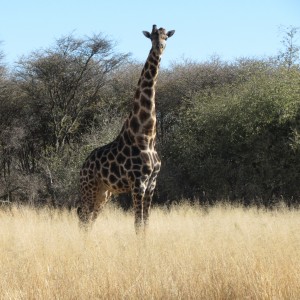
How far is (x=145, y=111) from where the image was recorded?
11.9 metres

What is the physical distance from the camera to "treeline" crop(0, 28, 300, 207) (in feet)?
61.5

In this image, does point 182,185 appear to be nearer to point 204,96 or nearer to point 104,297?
point 204,96

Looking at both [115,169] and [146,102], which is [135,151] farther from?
[146,102]

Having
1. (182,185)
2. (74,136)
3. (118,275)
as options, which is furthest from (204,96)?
(118,275)

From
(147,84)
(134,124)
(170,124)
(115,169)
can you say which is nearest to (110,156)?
(115,169)

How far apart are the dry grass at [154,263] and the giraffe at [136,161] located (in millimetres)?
784

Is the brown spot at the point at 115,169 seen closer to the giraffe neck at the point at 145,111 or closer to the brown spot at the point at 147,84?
the giraffe neck at the point at 145,111

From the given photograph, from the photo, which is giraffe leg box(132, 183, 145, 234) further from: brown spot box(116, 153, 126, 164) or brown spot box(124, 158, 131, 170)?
brown spot box(116, 153, 126, 164)

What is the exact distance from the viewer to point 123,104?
83.5ft

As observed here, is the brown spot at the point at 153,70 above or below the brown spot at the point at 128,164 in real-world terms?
above

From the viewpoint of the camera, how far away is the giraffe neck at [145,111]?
1173cm

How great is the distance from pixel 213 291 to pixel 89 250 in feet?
8.41

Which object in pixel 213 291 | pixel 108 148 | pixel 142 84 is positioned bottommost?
pixel 213 291

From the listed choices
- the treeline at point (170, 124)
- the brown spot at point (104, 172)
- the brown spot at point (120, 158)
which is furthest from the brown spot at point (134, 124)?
the treeline at point (170, 124)
